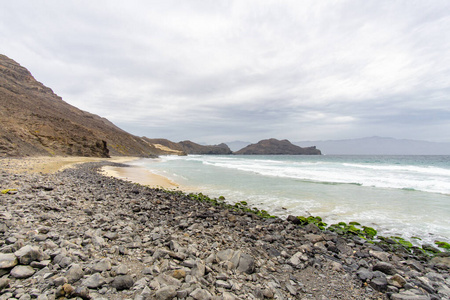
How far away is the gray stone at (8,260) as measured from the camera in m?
3.20

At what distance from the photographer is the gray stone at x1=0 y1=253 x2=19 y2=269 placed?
3.20 m

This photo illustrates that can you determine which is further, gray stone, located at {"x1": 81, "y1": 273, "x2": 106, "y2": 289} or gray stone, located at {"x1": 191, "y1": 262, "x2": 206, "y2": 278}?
gray stone, located at {"x1": 191, "y1": 262, "x2": 206, "y2": 278}

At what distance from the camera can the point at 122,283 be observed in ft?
11.0

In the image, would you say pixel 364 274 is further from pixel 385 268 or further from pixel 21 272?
pixel 21 272

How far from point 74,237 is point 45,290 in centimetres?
193

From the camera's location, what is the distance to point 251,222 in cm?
840

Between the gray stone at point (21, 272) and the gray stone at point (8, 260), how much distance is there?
0.31 ft

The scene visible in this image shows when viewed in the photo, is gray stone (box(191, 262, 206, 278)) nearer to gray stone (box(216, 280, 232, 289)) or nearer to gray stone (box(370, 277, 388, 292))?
gray stone (box(216, 280, 232, 289))

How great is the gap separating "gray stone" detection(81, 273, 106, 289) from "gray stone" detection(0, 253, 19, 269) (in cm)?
116

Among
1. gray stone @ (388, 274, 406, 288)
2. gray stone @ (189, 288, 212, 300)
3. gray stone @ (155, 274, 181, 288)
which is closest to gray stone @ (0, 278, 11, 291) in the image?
gray stone @ (155, 274, 181, 288)

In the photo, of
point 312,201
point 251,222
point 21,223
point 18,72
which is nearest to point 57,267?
point 21,223

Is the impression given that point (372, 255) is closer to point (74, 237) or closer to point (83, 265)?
point (83, 265)

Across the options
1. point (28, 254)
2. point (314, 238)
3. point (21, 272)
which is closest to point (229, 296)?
point (21, 272)

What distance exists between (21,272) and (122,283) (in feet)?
4.85
